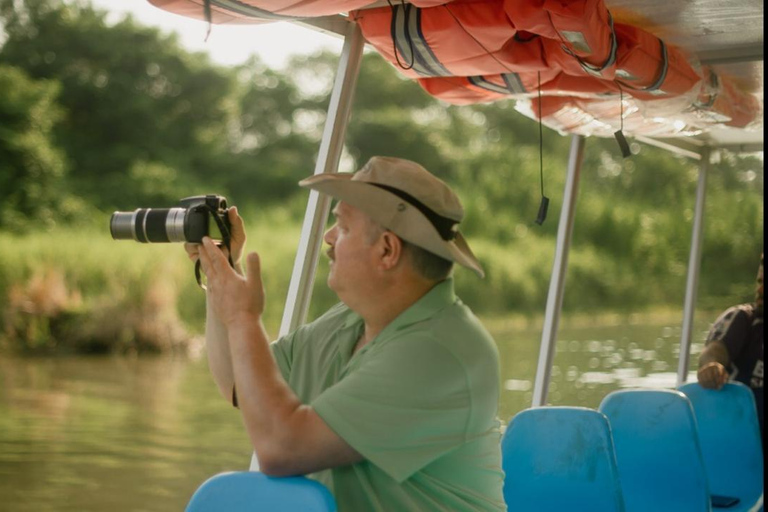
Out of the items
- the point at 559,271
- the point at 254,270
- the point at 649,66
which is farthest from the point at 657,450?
the point at 254,270

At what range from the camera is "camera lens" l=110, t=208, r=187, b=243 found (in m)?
1.93

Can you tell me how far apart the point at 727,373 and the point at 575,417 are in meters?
1.63

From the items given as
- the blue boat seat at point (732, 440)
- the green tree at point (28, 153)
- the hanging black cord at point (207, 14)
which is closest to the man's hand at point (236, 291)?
the hanging black cord at point (207, 14)

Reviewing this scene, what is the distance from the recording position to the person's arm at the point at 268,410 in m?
1.62

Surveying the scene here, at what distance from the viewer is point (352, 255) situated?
176 centimetres

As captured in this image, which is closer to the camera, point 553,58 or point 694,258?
point 553,58

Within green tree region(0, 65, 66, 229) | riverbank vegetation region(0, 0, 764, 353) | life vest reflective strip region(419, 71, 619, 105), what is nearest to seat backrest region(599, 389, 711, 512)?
life vest reflective strip region(419, 71, 619, 105)

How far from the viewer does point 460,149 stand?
2559 centimetres

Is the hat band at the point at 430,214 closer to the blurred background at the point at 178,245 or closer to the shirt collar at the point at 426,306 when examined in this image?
the shirt collar at the point at 426,306

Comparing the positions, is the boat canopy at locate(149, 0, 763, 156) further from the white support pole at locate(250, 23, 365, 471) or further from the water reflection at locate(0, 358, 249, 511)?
the water reflection at locate(0, 358, 249, 511)

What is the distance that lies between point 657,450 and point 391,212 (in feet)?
6.62

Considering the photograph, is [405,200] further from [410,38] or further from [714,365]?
[714,365]

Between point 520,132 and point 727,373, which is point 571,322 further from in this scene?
point 727,373

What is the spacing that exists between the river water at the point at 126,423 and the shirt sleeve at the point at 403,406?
12.5 m
